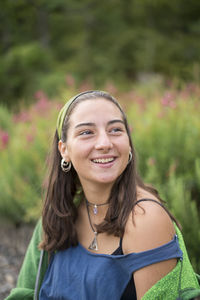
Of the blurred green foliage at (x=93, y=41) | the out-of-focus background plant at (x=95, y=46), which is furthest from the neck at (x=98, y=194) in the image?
the blurred green foliage at (x=93, y=41)

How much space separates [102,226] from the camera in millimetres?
1889

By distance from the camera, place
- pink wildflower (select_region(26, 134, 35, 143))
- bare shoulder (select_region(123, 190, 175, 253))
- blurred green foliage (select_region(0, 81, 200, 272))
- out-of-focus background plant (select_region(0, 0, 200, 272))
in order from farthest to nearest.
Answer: out-of-focus background plant (select_region(0, 0, 200, 272)) < pink wildflower (select_region(26, 134, 35, 143)) < blurred green foliage (select_region(0, 81, 200, 272)) < bare shoulder (select_region(123, 190, 175, 253))

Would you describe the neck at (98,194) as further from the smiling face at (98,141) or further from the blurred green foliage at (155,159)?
the blurred green foliage at (155,159)

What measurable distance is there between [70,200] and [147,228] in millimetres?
691

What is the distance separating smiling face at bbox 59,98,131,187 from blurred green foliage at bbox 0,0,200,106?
9.94 metres

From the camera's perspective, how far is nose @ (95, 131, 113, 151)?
1747 millimetres

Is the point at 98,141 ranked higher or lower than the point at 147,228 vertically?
higher

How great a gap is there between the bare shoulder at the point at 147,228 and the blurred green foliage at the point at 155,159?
86 cm

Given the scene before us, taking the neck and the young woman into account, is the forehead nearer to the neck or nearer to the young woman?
the young woman

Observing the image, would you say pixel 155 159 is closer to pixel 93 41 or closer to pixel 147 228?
pixel 147 228

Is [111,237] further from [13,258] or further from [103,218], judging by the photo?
[13,258]

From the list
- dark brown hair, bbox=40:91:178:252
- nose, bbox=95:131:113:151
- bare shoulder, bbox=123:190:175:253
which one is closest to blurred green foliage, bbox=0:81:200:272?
dark brown hair, bbox=40:91:178:252

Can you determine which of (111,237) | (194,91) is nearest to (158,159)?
(194,91)

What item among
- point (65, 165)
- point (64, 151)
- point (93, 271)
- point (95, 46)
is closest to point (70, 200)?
point (65, 165)
